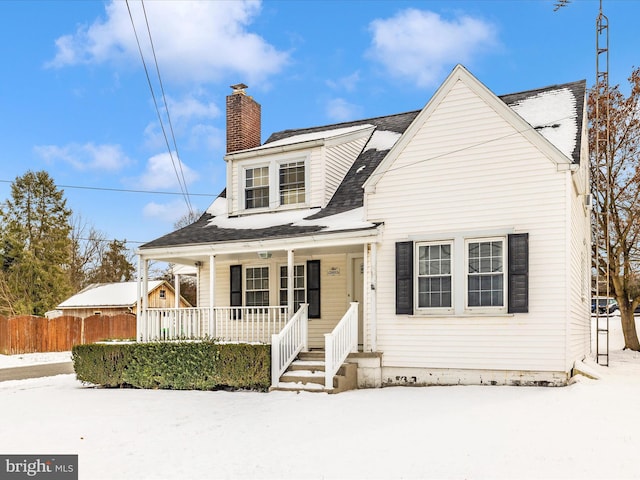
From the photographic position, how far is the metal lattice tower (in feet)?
50.6

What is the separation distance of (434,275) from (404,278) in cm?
62

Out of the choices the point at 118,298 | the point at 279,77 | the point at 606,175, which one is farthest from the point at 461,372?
the point at 118,298

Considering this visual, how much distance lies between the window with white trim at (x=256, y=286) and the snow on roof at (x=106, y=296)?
19.4 meters

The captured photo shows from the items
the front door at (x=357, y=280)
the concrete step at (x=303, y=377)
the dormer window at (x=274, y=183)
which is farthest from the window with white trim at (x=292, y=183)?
the concrete step at (x=303, y=377)

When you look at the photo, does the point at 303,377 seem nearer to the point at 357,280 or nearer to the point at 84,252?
the point at 357,280

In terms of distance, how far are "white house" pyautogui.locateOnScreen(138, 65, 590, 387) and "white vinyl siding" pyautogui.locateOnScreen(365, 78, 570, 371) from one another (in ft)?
0.08

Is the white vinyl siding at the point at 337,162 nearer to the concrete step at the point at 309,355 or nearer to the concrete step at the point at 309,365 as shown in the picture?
the concrete step at the point at 309,355

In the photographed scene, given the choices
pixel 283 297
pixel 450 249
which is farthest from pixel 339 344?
pixel 283 297

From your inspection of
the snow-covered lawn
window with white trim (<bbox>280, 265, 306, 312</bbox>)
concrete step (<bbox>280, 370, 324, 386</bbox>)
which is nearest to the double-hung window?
the snow-covered lawn

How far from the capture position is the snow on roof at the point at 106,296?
113 ft

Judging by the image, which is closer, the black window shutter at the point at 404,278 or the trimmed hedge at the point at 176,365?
the black window shutter at the point at 404,278

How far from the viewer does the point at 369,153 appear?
16375 millimetres

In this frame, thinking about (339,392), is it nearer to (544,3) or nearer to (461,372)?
(461,372)

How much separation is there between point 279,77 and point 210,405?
52.0 ft
